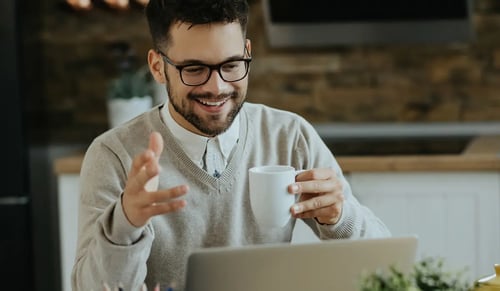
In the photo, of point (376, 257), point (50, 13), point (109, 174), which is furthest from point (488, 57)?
point (376, 257)

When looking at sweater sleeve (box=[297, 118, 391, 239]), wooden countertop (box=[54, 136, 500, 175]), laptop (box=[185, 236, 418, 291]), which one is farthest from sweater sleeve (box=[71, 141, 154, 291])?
wooden countertop (box=[54, 136, 500, 175])

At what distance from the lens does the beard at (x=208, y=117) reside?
6.05 ft

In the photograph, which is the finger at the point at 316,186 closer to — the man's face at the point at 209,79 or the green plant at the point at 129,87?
the man's face at the point at 209,79

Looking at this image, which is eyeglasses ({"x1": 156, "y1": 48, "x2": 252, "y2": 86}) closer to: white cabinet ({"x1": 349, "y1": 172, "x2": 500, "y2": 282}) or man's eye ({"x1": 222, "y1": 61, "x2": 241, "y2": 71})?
man's eye ({"x1": 222, "y1": 61, "x2": 241, "y2": 71})

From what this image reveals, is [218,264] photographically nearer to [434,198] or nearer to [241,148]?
[241,148]

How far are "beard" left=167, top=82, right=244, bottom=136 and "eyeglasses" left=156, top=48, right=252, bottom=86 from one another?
3 centimetres

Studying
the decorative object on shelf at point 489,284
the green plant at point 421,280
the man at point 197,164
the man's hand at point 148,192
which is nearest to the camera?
the green plant at point 421,280

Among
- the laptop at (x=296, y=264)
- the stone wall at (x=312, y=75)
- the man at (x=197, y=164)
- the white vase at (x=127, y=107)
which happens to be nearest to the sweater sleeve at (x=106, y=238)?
the man at (x=197, y=164)

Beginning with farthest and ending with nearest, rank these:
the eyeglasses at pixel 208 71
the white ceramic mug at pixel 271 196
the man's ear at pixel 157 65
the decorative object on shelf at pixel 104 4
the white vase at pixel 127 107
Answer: the decorative object on shelf at pixel 104 4, the white vase at pixel 127 107, the man's ear at pixel 157 65, the eyeglasses at pixel 208 71, the white ceramic mug at pixel 271 196

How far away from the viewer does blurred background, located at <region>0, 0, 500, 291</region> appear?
344 cm

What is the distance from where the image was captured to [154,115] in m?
2.04

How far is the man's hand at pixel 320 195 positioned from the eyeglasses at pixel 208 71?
25cm

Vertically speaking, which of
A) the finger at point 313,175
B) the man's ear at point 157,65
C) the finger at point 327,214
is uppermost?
Result: the man's ear at point 157,65

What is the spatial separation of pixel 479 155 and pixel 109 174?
1.54 meters
